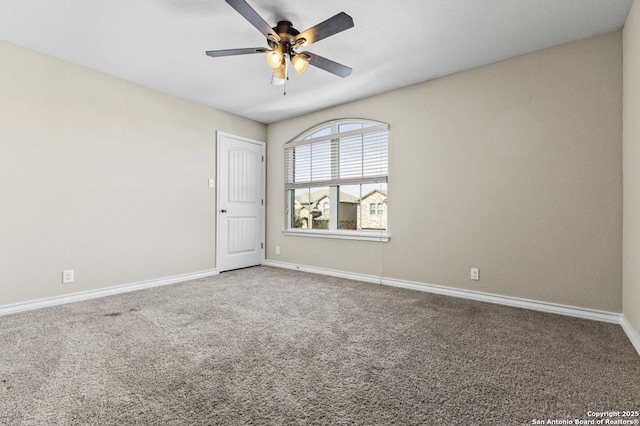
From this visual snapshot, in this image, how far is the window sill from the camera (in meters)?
3.87

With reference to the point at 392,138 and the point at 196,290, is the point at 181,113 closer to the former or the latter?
the point at 196,290

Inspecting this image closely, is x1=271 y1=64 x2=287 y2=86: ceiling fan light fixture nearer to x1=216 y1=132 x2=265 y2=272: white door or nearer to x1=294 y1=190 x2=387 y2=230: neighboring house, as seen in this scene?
x1=294 y1=190 x2=387 y2=230: neighboring house

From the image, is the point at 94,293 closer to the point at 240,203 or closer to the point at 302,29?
the point at 240,203

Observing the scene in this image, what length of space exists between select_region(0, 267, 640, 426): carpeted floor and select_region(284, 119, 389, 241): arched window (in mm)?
1472

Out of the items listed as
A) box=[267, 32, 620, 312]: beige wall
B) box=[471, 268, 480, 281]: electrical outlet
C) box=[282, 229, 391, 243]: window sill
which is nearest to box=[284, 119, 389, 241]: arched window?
box=[282, 229, 391, 243]: window sill

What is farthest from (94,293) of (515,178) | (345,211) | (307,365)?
(515,178)

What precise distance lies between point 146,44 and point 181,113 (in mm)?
1349

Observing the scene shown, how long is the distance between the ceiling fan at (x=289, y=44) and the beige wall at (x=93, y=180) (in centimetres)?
182

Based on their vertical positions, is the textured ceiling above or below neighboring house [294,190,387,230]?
above

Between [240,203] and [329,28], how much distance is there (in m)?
3.26

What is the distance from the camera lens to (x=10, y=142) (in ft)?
8.89

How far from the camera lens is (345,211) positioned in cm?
436

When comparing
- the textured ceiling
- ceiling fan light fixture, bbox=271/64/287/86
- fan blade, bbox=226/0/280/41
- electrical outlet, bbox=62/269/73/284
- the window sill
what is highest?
the textured ceiling

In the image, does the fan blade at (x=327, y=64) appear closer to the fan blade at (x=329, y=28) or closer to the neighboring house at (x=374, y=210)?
the fan blade at (x=329, y=28)
